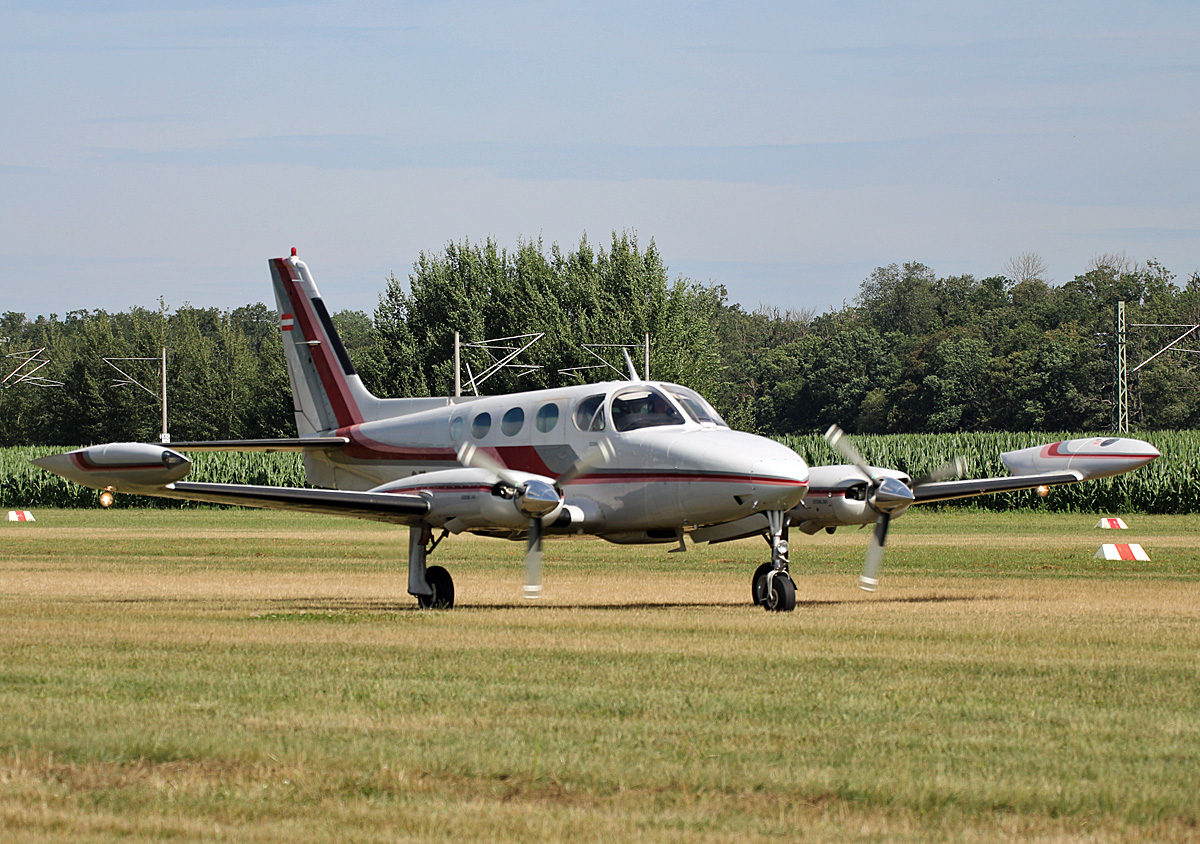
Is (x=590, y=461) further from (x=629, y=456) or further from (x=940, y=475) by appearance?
(x=940, y=475)

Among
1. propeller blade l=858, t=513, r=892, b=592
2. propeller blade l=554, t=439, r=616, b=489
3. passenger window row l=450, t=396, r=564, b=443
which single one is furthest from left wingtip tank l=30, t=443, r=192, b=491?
propeller blade l=858, t=513, r=892, b=592

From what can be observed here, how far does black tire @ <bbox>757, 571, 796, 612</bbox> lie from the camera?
18.2 meters

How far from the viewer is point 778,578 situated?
59.9 ft

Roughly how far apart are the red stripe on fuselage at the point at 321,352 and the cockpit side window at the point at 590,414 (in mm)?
5674

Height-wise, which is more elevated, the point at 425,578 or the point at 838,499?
the point at 838,499

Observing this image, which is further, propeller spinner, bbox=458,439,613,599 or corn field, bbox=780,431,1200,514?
corn field, bbox=780,431,1200,514

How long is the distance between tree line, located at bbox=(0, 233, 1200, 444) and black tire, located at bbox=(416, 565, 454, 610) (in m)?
45.6

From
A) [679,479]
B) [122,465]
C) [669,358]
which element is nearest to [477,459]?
[679,479]

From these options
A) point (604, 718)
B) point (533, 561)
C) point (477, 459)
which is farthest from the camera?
point (477, 459)

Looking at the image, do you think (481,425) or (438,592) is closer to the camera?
(438,592)

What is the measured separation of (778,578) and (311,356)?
34.5 feet

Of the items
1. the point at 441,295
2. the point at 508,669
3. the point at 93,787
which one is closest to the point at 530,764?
the point at 93,787

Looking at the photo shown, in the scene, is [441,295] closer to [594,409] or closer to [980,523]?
[980,523]

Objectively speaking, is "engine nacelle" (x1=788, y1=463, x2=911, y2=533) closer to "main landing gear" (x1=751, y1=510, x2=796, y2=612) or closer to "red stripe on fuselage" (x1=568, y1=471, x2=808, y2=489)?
"main landing gear" (x1=751, y1=510, x2=796, y2=612)
